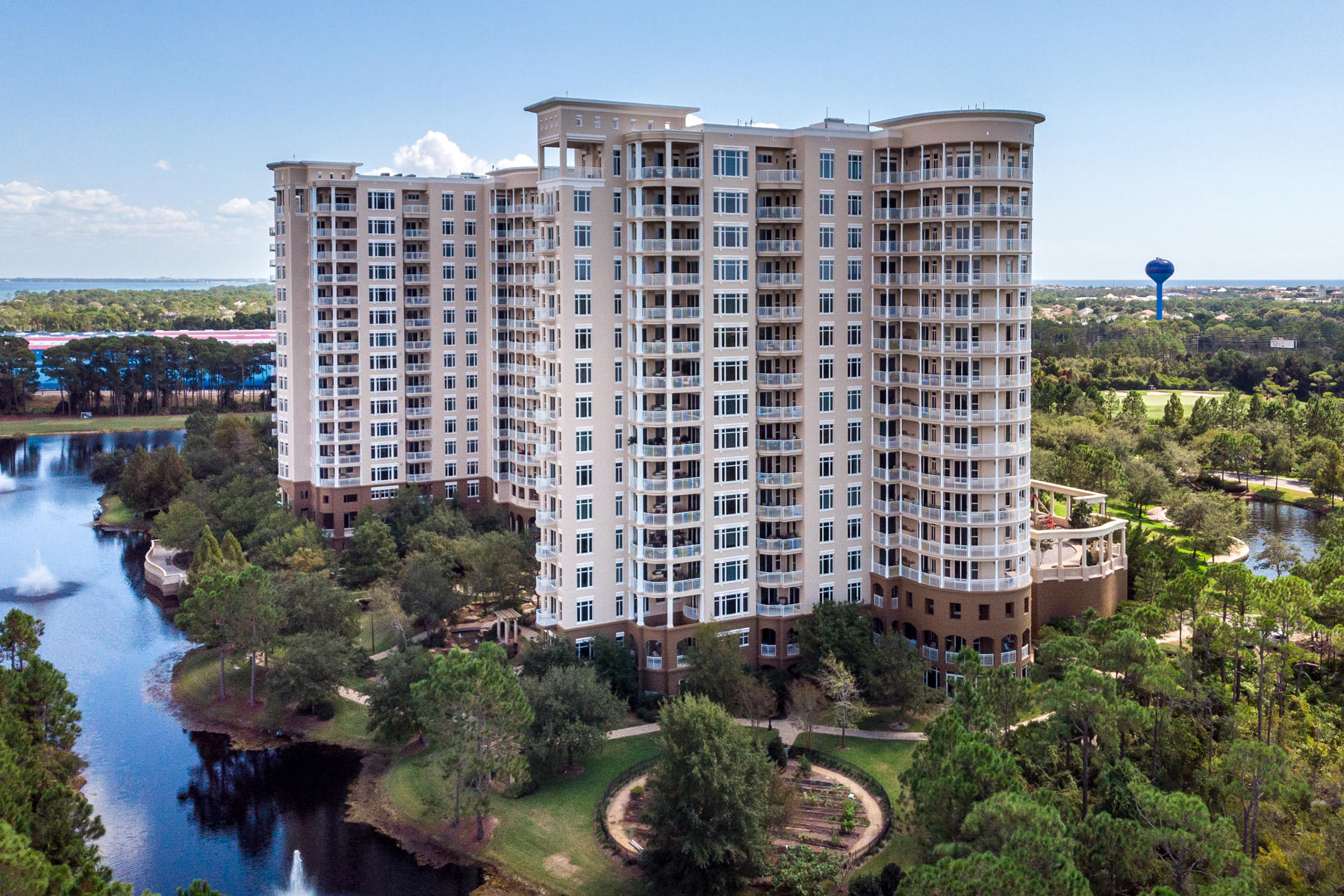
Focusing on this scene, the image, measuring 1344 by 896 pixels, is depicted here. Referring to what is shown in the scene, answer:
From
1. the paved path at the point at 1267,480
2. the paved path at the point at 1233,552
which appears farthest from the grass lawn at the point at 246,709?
the paved path at the point at 1267,480

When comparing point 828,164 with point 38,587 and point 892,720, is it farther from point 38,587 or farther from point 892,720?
point 38,587

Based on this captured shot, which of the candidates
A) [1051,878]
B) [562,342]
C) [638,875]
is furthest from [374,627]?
[1051,878]

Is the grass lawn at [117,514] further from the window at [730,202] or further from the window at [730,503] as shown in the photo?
the window at [730,202]

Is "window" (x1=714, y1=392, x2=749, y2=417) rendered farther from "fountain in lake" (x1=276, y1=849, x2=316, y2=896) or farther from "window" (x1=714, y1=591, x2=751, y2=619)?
"fountain in lake" (x1=276, y1=849, x2=316, y2=896)

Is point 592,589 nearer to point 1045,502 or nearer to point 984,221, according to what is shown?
point 984,221

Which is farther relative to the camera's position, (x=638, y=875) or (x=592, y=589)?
(x=592, y=589)

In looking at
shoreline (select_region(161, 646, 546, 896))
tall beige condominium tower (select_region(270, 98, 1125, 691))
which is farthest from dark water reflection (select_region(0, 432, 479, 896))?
tall beige condominium tower (select_region(270, 98, 1125, 691))

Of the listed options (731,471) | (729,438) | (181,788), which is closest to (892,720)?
(731,471)
